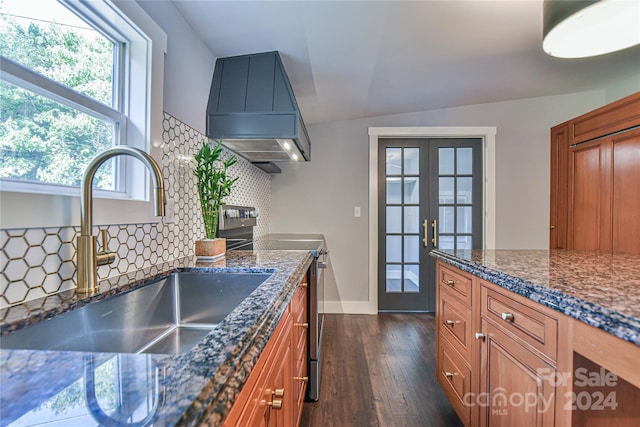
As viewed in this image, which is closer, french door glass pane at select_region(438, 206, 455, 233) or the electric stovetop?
the electric stovetop

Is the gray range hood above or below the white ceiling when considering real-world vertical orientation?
below

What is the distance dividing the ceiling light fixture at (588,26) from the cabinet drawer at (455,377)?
1542 millimetres

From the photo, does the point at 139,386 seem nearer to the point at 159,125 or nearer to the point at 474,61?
the point at 159,125

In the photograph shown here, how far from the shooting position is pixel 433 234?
3299mm

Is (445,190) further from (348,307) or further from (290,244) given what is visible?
(290,244)

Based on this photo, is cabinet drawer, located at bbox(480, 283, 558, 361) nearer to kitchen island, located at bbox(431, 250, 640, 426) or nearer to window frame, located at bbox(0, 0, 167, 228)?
kitchen island, located at bbox(431, 250, 640, 426)

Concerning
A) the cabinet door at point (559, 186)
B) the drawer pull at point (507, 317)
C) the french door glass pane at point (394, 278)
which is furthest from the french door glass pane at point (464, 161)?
the drawer pull at point (507, 317)

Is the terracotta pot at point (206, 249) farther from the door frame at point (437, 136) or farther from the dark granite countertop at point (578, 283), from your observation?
the door frame at point (437, 136)

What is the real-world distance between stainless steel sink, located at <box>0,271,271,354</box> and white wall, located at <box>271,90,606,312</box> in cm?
223

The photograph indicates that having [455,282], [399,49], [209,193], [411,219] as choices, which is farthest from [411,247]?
[209,193]

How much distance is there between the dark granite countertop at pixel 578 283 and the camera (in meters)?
0.66

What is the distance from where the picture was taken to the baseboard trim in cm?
328

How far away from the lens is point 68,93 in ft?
2.97


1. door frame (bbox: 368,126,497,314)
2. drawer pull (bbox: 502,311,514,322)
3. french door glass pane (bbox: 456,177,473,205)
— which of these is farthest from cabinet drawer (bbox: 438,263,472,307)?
french door glass pane (bbox: 456,177,473,205)
